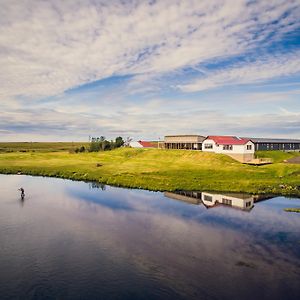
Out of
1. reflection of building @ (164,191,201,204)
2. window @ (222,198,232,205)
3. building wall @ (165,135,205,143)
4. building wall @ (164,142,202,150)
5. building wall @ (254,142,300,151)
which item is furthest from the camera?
building wall @ (254,142,300,151)

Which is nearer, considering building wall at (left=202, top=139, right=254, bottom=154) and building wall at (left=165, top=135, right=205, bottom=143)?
building wall at (left=202, top=139, right=254, bottom=154)

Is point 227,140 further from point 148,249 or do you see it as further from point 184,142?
point 148,249

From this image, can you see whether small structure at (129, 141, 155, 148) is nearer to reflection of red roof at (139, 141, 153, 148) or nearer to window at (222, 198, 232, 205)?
reflection of red roof at (139, 141, 153, 148)

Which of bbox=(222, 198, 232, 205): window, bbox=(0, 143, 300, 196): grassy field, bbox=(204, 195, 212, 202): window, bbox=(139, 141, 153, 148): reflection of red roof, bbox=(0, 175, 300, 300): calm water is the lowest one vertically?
bbox=(0, 175, 300, 300): calm water

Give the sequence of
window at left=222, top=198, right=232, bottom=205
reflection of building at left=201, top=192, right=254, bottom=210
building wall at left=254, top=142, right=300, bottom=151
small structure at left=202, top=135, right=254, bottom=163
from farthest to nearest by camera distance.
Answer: building wall at left=254, top=142, right=300, bottom=151, small structure at left=202, top=135, right=254, bottom=163, window at left=222, top=198, right=232, bottom=205, reflection of building at left=201, top=192, right=254, bottom=210

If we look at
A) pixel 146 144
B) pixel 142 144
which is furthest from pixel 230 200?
Result: pixel 146 144

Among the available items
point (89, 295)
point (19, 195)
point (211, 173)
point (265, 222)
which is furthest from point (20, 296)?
point (211, 173)

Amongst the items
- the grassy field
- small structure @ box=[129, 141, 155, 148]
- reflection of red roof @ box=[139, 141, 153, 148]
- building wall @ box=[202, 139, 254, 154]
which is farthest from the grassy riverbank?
reflection of red roof @ box=[139, 141, 153, 148]
